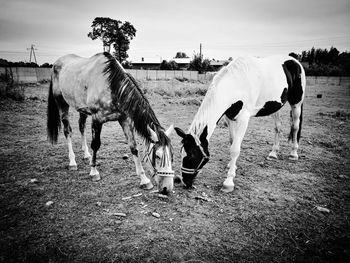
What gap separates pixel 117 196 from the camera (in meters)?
3.82

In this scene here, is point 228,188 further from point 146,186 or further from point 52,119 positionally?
point 52,119

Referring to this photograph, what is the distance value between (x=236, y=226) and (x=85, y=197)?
2.77 m

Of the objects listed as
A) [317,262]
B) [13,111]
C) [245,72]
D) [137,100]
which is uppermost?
[245,72]

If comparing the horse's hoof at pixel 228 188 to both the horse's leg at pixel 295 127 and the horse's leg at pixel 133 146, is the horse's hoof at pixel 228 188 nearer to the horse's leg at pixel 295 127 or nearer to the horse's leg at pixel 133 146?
the horse's leg at pixel 133 146

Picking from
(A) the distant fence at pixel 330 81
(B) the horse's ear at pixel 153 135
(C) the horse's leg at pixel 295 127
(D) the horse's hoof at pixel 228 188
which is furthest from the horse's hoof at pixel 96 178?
(A) the distant fence at pixel 330 81

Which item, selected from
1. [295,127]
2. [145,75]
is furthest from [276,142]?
[145,75]

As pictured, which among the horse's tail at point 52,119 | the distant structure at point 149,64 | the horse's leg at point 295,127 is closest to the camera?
the horse's tail at point 52,119

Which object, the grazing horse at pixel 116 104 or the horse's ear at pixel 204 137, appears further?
the horse's ear at pixel 204 137

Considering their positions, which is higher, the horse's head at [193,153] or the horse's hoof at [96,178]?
the horse's head at [193,153]

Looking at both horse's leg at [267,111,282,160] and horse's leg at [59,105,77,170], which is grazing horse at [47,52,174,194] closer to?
horse's leg at [59,105,77,170]

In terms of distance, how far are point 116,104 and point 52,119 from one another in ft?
8.88

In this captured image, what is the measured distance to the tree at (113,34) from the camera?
5062 cm

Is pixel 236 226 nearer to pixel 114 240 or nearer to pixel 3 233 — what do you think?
pixel 114 240

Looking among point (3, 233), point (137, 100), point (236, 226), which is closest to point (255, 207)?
point (236, 226)
